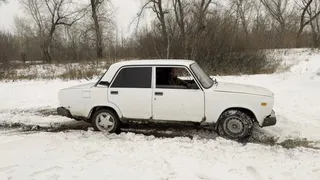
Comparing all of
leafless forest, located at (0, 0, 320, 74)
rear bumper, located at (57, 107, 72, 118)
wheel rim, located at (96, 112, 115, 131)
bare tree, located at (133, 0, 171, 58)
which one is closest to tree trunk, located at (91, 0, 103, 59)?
leafless forest, located at (0, 0, 320, 74)

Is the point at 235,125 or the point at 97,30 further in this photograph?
the point at 97,30

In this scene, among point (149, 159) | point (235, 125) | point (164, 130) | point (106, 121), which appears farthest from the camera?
point (164, 130)

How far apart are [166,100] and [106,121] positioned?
155 centimetres

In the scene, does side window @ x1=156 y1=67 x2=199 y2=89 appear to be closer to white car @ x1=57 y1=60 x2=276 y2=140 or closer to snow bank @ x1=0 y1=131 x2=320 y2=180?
white car @ x1=57 y1=60 x2=276 y2=140

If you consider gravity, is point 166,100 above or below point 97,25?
below

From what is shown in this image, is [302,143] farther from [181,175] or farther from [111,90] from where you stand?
[111,90]

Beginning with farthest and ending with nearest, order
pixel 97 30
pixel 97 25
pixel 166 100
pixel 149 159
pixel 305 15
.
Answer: pixel 305 15
pixel 97 25
pixel 97 30
pixel 166 100
pixel 149 159

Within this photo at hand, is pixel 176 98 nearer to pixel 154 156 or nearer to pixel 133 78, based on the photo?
pixel 133 78

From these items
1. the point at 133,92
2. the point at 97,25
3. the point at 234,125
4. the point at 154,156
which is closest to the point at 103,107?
the point at 133,92

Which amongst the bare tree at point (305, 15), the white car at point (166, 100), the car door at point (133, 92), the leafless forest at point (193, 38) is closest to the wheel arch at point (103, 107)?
the white car at point (166, 100)

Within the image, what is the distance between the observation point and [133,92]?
4691 mm

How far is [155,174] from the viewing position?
Result: 3209mm

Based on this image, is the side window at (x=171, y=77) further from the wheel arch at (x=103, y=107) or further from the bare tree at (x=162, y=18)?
the bare tree at (x=162, y=18)

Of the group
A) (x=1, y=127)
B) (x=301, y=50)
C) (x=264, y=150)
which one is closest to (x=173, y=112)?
(x=264, y=150)
